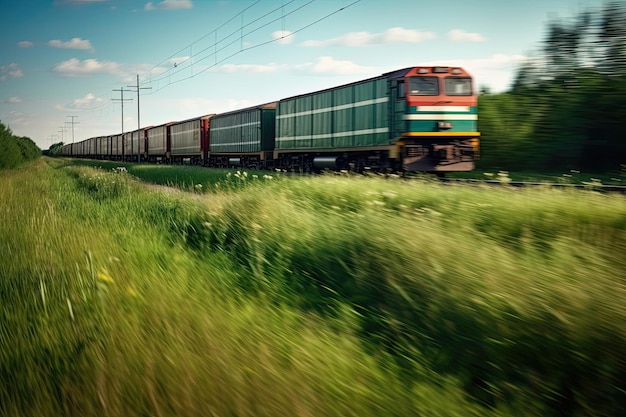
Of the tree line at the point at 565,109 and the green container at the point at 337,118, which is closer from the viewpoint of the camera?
the green container at the point at 337,118

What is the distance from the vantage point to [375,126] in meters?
20.2

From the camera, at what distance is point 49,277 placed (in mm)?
5449

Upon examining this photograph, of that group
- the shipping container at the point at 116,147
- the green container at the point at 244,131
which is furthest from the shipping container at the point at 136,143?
the green container at the point at 244,131

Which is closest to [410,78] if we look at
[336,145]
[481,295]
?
[336,145]

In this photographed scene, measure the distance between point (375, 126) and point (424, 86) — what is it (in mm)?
2321

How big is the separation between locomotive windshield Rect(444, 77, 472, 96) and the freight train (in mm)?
32

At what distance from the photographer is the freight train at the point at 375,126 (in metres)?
18.6

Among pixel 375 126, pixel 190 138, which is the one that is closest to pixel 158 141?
pixel 190 138

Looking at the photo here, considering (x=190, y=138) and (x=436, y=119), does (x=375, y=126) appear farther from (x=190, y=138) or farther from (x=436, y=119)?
(x=190, y=138)

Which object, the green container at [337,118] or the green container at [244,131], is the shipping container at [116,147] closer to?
the green container at [244,131]

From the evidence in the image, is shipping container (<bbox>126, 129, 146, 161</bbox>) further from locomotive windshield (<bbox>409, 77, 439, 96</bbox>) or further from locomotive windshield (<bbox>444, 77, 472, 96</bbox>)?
locomotive windshield (<bbox>444, 77, 472, 96</bbox>)

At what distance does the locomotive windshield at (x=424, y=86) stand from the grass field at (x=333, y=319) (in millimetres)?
11067

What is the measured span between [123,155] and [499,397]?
220 ft

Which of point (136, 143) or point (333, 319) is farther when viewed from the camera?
point (136, 143)
